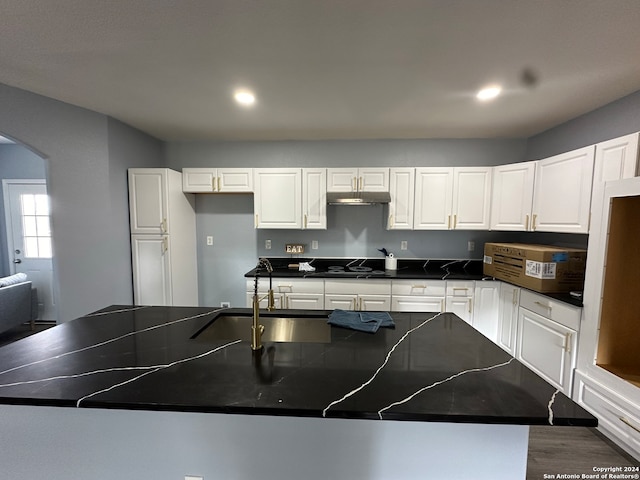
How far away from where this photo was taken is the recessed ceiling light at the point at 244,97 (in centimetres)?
207

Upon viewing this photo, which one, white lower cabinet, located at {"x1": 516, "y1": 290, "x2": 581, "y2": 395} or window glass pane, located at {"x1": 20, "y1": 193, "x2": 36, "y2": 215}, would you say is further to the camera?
window glass pane, located at {"x1": 20, "y1": 193, "x2": 36, "y2": 215}

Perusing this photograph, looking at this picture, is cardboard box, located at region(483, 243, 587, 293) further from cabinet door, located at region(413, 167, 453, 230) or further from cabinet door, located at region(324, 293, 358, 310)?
cabinet door, located at region(324, 293, 358, 310)

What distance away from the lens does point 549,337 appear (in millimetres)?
2137

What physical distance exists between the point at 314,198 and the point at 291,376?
2.29 m

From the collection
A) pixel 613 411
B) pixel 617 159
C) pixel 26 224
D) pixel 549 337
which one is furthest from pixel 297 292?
pixel 26 224

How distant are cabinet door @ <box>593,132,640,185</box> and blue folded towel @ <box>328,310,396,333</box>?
5.72 ft

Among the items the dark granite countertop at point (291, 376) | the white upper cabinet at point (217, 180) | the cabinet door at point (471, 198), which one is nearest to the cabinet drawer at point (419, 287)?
the cabinet door at point (471, 198)

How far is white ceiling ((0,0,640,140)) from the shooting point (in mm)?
1262

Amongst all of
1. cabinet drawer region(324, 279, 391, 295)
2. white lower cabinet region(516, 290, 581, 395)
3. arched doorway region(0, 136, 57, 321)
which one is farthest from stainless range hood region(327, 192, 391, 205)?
arched doorway region(0, 136, 57, 321)

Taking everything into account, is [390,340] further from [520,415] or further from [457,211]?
[457,211]

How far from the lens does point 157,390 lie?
0.90 m

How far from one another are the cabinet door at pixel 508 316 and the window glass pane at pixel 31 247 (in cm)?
626

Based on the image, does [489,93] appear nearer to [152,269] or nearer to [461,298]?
[461,298]

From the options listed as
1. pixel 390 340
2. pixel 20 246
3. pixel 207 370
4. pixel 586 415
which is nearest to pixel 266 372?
pixel 207 370
